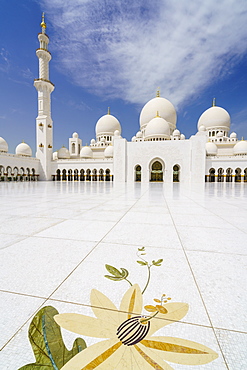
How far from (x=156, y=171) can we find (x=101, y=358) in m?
25.3

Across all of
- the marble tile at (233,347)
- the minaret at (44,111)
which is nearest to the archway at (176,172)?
the minaret at (44,111)

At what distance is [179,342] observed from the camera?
851 millimetres

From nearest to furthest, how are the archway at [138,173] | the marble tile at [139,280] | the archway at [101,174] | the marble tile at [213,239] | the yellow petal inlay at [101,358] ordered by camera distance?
the yellow petal inlay at [101,358], the marble tile at [139,280], the marble tile at [213,239], the archway at [138,173], the archway at [101,174]

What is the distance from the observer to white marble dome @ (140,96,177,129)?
30.0m

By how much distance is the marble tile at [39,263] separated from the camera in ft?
4.19

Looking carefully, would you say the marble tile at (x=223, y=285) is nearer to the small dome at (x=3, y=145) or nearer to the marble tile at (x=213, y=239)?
the marble tile at (x=213, y=239)

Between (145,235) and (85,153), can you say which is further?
(85,153)

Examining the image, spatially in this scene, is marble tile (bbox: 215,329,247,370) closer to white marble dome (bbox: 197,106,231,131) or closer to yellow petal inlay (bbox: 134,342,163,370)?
yellow petal inlay (bbox: 134,342,163,370)

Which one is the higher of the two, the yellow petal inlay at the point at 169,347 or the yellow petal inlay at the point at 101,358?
the yellow petal inlay at the point at 101,358

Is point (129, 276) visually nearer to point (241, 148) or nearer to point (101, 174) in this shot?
point (101, 174)

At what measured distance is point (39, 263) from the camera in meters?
1.58

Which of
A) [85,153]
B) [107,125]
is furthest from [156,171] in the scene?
[107,125]

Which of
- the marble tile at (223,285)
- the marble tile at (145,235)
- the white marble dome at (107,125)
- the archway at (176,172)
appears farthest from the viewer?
the white marble dome at (107,125)

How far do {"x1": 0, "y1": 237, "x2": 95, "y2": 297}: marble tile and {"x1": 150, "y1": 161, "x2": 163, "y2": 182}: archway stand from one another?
79.2ft
